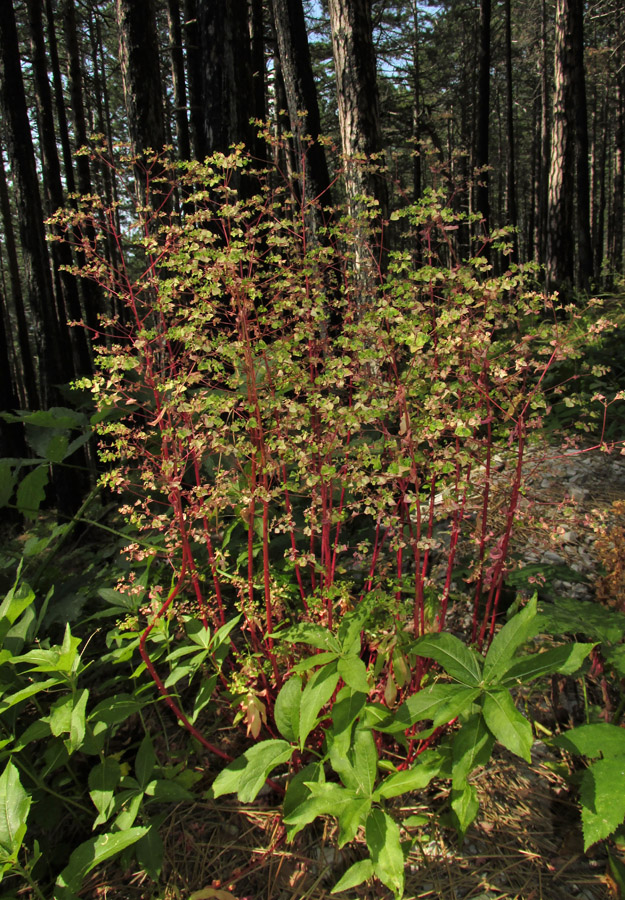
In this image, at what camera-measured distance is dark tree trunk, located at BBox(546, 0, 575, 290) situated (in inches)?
307

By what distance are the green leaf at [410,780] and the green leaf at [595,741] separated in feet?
1.00

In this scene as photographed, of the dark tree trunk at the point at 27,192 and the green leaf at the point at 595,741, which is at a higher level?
the dark tree trunk at the point at 27,192

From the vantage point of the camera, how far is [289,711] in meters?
1.50

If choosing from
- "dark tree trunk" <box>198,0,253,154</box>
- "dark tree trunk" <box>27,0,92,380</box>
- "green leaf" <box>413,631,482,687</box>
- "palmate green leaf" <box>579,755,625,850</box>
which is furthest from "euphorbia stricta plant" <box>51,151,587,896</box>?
"dark tree trunk" <box>27,0,92,380</box>

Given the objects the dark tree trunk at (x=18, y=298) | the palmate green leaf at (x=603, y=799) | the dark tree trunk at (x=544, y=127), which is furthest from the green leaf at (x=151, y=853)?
A: the dark tree trunk at (x=544, y=127)

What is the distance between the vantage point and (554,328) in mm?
1400

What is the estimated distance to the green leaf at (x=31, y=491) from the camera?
2.27m

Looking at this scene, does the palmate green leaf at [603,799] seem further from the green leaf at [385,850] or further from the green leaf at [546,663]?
the green leaf at [385,850]

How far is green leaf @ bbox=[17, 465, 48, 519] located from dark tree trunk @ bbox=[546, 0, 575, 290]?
7331mm

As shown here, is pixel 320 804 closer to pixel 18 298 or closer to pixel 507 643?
pixel 507 643

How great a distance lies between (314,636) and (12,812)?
0.84 meters

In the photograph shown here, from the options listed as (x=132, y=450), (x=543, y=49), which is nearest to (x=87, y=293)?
(x=132, y=450)

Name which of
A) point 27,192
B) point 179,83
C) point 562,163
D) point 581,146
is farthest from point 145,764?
point 581,146

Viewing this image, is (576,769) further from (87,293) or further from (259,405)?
(87,293)
